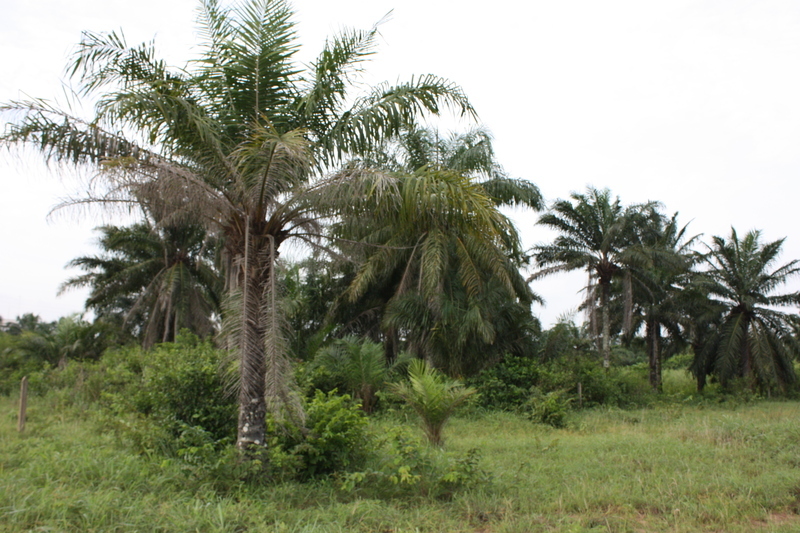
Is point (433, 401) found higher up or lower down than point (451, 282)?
lower down

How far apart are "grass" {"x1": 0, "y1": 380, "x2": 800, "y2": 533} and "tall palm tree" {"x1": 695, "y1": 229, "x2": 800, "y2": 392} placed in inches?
617

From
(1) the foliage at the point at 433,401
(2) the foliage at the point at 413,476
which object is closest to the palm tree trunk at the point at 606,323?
(1) the foliage at the point at 433,401

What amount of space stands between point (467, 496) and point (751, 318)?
73.6 ft

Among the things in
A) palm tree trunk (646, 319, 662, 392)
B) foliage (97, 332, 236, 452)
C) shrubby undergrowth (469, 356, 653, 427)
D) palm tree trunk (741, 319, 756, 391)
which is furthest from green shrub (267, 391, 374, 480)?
palm tree trunk (646, 319, 662, 392)

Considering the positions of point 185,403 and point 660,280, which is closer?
point 185,403

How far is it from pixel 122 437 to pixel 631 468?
7138mm

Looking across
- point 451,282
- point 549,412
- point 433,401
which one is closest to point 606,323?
point 451,282

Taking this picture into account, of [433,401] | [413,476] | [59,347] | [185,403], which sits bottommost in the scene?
[413,476]

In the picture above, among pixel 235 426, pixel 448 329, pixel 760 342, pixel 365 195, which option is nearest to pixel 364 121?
pixel 365 195

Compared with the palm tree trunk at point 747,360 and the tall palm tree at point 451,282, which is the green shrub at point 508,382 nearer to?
the tall palm tree at point 451,282

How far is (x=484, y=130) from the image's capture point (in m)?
18.8

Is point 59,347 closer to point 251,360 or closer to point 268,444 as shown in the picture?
point 268,444

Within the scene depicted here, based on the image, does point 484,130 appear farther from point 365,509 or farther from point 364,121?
point 365,509

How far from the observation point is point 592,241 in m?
23.6
